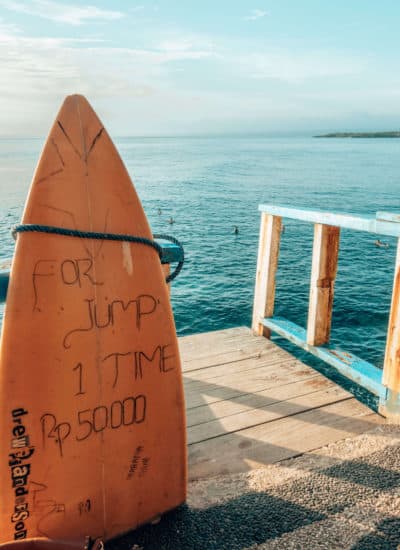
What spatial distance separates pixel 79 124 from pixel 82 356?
1.11 metres

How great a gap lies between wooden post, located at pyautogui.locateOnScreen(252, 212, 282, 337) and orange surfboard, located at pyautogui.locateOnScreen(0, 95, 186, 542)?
238 cm

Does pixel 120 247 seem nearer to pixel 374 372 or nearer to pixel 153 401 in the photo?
pixel 153 401

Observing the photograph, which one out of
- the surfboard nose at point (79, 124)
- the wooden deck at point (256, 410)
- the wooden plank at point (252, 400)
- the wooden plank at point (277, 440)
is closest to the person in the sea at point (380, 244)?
the wooden deck at point (256, 410)

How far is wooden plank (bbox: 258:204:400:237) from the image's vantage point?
9.91 feet

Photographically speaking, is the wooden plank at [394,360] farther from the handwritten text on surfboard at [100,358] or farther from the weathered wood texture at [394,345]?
the handwritten text on surfboard at [100,358]

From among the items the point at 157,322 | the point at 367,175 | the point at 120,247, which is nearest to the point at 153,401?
the point at 157,322

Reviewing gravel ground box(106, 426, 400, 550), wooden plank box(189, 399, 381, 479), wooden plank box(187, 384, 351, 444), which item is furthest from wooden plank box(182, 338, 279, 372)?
gravel ground box(106, 426, 400, 550)

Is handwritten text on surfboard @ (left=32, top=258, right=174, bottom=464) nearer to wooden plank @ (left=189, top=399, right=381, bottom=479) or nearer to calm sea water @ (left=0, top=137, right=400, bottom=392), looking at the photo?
wooden plank @ (left=189, top=399, right=381, bottom=479)

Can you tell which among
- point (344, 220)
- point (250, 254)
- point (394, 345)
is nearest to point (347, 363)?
point (394, 345)

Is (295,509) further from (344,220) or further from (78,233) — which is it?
(344,220)

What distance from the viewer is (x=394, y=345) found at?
2969 millimetres

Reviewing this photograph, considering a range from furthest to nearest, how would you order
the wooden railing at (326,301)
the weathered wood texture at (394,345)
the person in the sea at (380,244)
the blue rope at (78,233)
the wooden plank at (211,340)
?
the person in the sea at (380,244) → the wooden plank at (211,340) → the wooden railing at (326,301) → the weathered wood texture at (394,345) → the blue rope at (78,233)

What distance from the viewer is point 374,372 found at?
11.3 feet

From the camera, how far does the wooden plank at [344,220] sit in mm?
3021
